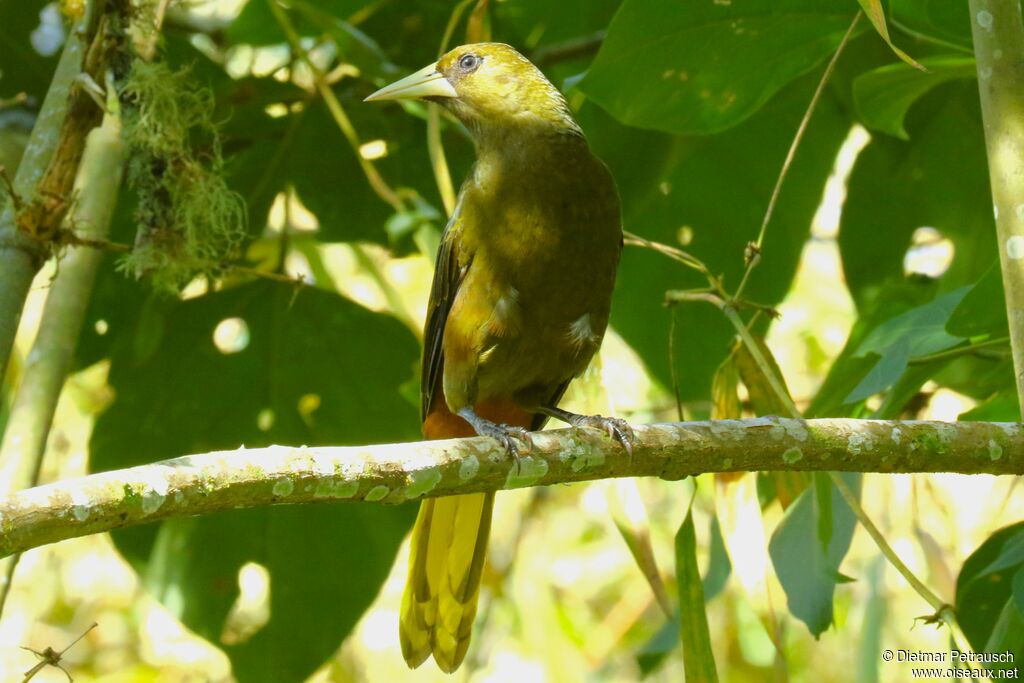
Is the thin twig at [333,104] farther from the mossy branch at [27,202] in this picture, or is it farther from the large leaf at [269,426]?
the mossy branch at [27,202]

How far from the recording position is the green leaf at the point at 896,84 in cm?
301

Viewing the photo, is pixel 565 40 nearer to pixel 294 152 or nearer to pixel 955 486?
pixel 294 152

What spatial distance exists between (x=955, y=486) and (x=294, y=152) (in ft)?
11.8

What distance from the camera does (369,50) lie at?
136 inches

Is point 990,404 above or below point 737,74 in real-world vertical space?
below

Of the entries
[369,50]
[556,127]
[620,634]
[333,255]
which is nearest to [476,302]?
[556,127]

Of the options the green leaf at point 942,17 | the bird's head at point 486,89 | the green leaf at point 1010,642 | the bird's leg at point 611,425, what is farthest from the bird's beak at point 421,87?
the green leaf at point 1010,642

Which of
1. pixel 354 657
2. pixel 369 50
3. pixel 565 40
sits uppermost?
pixel 565 40

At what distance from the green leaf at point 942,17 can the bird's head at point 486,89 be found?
35.5 inches

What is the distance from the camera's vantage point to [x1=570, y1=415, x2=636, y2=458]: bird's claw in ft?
7.10

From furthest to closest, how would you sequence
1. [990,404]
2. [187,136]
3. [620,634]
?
[620,634] < [187,136] < [990,404]

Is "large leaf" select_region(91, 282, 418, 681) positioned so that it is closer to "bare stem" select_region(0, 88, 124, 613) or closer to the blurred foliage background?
the blurred foliage background

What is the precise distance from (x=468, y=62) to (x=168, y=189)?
91 centimetres

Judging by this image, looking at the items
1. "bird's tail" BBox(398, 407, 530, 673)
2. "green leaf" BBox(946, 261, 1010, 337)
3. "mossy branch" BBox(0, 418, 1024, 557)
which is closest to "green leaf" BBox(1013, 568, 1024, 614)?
"mossy branch" BBox(0, 418, 1024, 557)
